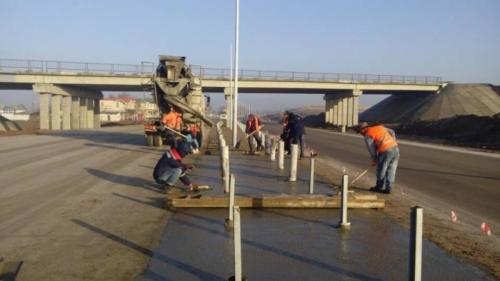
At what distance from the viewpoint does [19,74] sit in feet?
171

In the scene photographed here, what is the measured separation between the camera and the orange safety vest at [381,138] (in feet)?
39.2

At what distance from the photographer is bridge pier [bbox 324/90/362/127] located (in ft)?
219

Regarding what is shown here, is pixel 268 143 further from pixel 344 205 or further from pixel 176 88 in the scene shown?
pixel 344 205

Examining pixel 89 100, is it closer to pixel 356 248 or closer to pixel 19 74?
pixel 19 74

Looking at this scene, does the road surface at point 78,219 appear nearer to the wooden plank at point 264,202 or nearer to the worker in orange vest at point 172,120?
the wooden plank at point 264,202

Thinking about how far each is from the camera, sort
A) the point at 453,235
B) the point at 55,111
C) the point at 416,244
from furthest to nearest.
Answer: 1. the point at 55,111
2. the point at 453,235
3. the point at 416,244

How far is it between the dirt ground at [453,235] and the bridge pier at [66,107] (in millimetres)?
47625

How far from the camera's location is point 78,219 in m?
8.66

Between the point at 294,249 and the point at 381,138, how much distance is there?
5.81 m

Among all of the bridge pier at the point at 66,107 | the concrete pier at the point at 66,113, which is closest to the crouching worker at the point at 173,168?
the bridge pier at the point at 66,107

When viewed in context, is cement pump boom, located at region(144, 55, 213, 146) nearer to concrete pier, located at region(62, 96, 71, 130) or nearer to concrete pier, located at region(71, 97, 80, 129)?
→ concrete pier, located at region(62, 96, 71, 130)

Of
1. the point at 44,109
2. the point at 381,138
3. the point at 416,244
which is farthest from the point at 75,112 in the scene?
the point at 416,244

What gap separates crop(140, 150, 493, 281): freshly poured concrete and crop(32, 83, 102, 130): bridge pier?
48.0m

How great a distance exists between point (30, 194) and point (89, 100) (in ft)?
187
